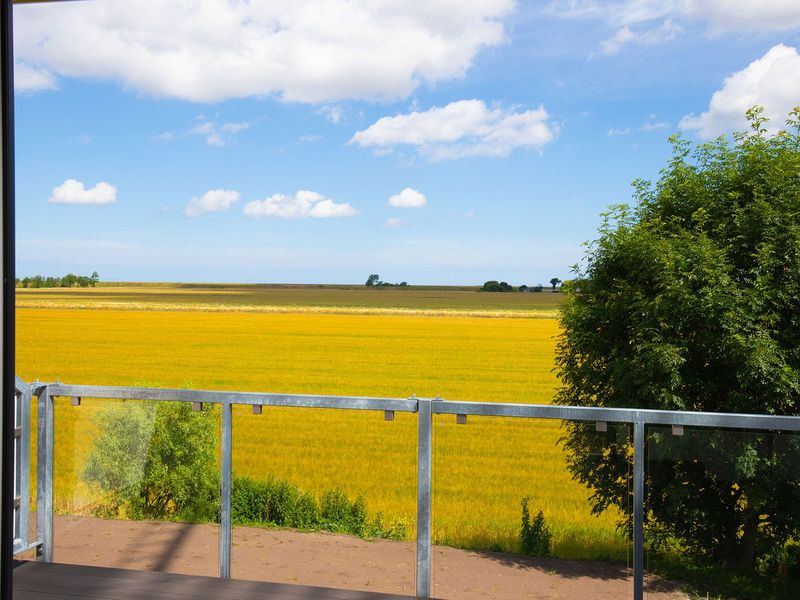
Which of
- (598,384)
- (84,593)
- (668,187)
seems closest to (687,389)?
(598,384)

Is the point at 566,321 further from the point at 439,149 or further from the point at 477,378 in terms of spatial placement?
the point at 439,149

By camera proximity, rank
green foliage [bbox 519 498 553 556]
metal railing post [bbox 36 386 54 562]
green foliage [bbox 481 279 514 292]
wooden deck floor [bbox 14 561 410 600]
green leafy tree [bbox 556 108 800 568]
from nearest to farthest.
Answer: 1. wooden deck floor [bbox 14 561 410 600]
2. green foliage [bbox 519 498 553 556]
3. metal railing post [bbox 36 386 54 562]
4. green leafy tree [bbox 556 108 800 568]
5. green foliage [bbox 481 279 514 292]

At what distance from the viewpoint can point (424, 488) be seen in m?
2.29

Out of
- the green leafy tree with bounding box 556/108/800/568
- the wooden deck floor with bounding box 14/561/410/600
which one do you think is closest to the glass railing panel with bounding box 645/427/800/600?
the wooden deck floor with bounding box 14/561/410/600

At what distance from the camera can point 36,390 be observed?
98.7 inches

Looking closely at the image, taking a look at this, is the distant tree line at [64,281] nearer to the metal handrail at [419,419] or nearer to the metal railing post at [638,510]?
the metal handrail at [419,419]

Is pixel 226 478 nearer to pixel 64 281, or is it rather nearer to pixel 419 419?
pixel 419 419

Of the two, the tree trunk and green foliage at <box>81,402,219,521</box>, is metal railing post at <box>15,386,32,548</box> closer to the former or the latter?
green foliage at <box>81,402,219,521</box>

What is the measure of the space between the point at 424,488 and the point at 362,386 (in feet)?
49.1

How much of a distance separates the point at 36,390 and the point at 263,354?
1785cm

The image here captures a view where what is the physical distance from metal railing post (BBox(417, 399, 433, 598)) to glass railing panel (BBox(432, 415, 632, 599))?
20 mm

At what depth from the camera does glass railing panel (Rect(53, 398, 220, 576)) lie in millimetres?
2383

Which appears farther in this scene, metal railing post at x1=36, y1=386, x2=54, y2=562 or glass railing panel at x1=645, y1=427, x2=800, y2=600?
metal railing post at x1=36, y1=386, x2=54, y2=562

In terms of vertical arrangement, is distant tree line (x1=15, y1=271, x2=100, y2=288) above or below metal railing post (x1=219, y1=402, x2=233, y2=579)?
above
